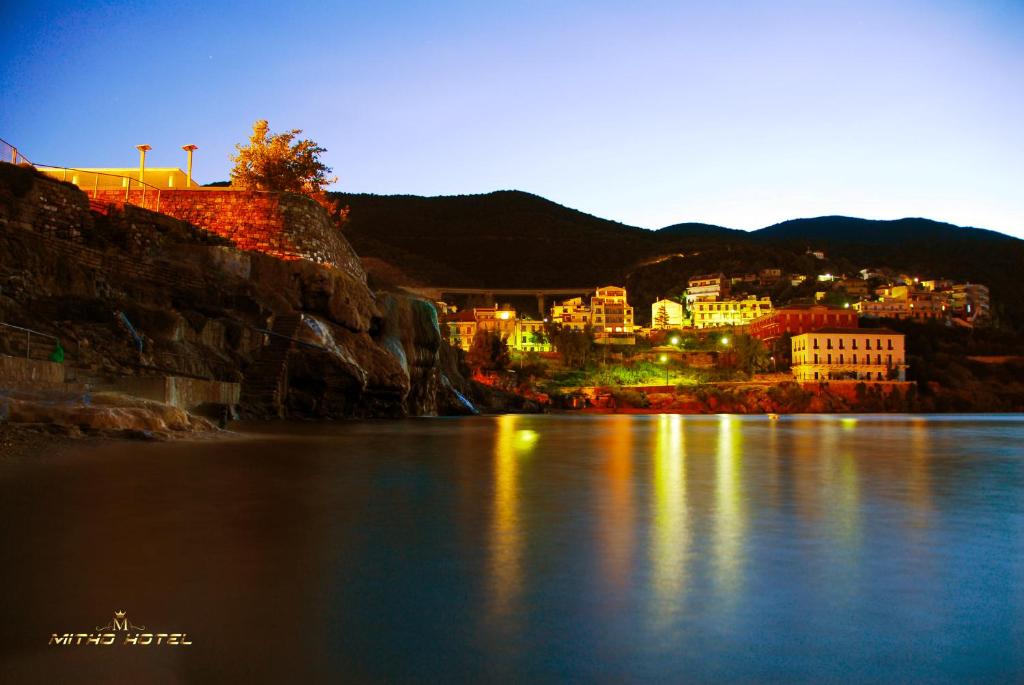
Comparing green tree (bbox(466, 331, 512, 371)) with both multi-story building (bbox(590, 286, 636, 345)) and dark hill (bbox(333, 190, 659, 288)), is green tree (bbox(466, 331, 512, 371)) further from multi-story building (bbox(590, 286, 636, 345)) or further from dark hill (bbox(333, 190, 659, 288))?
dark hill (bbox(333, 190, 659, 288))

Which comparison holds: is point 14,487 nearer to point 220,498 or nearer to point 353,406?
point 220,498

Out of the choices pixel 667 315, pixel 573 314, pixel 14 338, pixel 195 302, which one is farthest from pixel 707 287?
pixel 14 338

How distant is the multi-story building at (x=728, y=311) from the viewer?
140750 millimetres

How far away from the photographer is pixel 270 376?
89.8 feet

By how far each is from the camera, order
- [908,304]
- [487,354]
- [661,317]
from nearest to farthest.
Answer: [487,354] < [661,317] < [908,304]

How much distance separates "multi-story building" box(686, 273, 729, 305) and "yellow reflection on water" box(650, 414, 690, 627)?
144 meters

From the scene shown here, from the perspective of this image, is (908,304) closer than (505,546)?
No

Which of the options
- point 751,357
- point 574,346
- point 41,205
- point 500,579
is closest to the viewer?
point 500,579

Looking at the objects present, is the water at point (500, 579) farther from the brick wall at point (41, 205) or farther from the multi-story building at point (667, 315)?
the multi-story building at point (667, 315)

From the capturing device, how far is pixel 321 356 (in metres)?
28.8

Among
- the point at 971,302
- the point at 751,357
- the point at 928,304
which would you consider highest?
the point at 971,302

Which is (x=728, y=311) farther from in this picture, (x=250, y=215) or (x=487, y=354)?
(x=250, y=215)

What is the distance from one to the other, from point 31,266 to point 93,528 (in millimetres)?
19044

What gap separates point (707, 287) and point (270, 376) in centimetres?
13934
